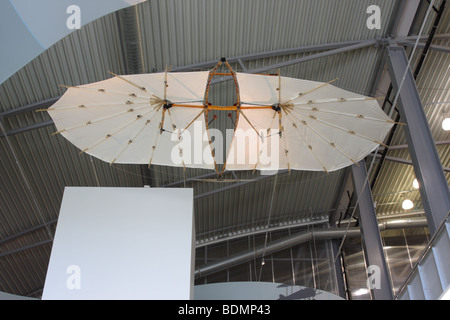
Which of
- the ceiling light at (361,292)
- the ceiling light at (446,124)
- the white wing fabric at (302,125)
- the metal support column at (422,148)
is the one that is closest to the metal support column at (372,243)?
the metal support column at (422,148)

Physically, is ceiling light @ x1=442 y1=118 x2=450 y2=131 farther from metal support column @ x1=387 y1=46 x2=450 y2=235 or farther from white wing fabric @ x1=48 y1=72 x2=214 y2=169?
white wing fabric @ x1=48 y1=72 x2=214 y2=169

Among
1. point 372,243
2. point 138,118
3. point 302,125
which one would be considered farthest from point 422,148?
point 138,118

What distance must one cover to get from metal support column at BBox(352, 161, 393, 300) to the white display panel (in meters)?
9.51

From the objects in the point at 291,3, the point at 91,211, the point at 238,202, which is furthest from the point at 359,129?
the point at 238,202

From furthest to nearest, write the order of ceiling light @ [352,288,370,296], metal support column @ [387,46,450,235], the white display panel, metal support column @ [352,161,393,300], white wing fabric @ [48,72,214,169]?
ceiling light @ [352,288,370,296], metal support column @ [352,161,393,300], metal support column @ [387,46,450,235], white wing fabric @ [48,72,214,169], the white display panel

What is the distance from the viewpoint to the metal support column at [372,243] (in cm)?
1905

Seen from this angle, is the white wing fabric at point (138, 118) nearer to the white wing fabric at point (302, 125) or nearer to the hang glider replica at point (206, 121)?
the hang glider replica at point (206, 121)

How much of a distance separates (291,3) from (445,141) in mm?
11867

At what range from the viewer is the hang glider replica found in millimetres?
12188

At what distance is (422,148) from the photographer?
1565 cm

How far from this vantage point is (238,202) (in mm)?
25016

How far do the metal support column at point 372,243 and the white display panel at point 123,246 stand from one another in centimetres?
951

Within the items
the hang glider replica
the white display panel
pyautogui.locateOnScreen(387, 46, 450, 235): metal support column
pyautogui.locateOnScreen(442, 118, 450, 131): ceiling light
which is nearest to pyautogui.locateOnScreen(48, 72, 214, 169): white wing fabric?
the hang glider replica
